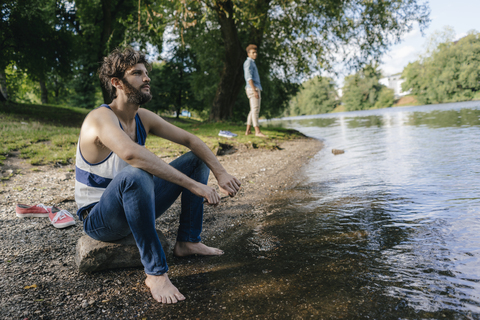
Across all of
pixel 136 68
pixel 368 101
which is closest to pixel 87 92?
pixel 136 68

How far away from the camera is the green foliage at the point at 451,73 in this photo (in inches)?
1983

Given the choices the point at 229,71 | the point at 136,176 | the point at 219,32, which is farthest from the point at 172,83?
the point at 136,176

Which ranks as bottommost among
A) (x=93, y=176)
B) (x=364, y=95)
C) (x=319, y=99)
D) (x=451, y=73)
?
(x=93, y=176)

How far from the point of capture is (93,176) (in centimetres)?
239

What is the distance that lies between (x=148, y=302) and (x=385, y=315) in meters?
1.46

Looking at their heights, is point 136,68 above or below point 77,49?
below

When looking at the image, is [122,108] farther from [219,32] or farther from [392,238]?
[219,32]

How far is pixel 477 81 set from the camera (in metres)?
49.4

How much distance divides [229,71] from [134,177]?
12703mm

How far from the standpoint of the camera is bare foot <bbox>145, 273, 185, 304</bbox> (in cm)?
212

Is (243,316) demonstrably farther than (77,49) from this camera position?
No

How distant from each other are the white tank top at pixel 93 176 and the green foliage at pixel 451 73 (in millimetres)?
60965

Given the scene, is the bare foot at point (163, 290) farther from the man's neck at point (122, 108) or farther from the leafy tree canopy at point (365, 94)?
the leafy tree canopy at point (365, 94)

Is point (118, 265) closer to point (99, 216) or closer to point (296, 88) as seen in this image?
point (99, 216)
